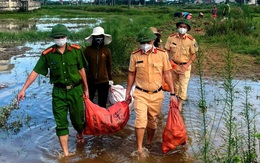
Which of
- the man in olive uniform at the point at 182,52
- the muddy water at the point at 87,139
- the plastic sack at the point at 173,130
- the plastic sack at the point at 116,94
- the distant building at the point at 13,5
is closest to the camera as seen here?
the plastic sack at the point at 173,130

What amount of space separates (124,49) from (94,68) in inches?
172

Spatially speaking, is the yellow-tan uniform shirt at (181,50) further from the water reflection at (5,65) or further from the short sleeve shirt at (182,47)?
the water reflection at (5,65)

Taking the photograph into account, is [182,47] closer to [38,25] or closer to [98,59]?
[98,59]

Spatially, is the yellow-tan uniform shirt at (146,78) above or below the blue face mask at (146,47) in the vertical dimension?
below

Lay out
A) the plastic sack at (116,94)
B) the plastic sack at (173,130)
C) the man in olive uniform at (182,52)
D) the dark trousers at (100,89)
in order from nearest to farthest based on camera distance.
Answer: the plastic sack at (173,130) → the dark trousers at (100,89) → the plastic sack at (116,94) → the man in olive uniform at (182,52)

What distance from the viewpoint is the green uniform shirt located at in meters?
5.05

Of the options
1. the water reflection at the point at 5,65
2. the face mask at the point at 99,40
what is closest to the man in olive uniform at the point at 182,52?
the face mask at the point at 99,40

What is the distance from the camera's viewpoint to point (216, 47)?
14859mm

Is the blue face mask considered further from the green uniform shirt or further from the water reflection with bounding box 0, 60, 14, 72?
the water reflection with bounding box 0, 60, 14, 72

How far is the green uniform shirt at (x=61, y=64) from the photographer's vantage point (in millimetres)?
5051

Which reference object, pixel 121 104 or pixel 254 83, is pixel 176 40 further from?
pixel 254 83

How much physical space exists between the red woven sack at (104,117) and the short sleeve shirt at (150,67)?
0.55 metres

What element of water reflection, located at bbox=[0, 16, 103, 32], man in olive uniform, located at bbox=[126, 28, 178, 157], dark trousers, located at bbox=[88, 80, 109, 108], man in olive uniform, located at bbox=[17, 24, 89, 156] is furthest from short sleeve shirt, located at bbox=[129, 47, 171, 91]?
water reflection, located at bbox=[0, 16, 103, 32]

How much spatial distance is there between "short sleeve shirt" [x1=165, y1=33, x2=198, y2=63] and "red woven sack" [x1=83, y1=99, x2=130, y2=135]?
1894mm
